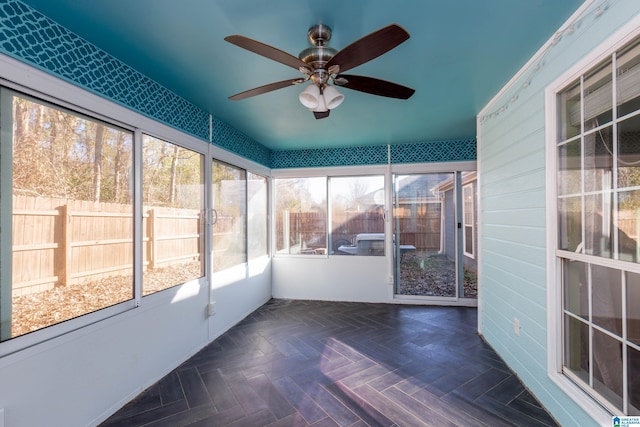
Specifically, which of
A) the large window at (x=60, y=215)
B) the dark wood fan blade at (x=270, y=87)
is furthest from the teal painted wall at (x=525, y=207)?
the large window at (x=60, y=215)

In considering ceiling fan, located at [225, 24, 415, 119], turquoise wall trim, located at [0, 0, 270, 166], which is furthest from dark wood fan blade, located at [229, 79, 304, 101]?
turquoise wall trim, located at [0, 0, 270, 166]

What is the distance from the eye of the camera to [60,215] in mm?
1757

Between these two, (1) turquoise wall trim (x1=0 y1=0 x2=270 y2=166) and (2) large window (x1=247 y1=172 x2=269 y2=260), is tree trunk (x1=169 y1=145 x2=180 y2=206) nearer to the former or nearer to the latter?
(1) turquoise wall trim (x1=0 y1=0 x2=270 y2=166)

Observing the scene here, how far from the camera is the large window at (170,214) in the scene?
241cm

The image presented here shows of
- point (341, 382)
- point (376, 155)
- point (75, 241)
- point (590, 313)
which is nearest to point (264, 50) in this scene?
point (75, 241)

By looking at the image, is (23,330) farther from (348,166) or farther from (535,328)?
(348,166)

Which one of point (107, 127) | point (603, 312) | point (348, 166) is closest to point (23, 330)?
point (107, 127)

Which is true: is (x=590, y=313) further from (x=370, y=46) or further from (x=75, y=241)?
(x=75, y=241)

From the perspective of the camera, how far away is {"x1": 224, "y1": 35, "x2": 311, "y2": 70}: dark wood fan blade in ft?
4.59

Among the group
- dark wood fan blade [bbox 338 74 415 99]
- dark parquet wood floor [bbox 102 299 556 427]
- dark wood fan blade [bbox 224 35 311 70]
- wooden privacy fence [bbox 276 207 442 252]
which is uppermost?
dark wood fan blade [bbox 224 35 311 70]

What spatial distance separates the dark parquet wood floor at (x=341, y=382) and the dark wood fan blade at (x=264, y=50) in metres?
2.15

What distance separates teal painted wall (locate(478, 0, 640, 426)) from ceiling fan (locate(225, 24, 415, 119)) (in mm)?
921

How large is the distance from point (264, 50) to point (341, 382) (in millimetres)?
2336

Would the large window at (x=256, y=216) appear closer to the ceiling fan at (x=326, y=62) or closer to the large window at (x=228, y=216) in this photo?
the large window at (x=228, y=216)
